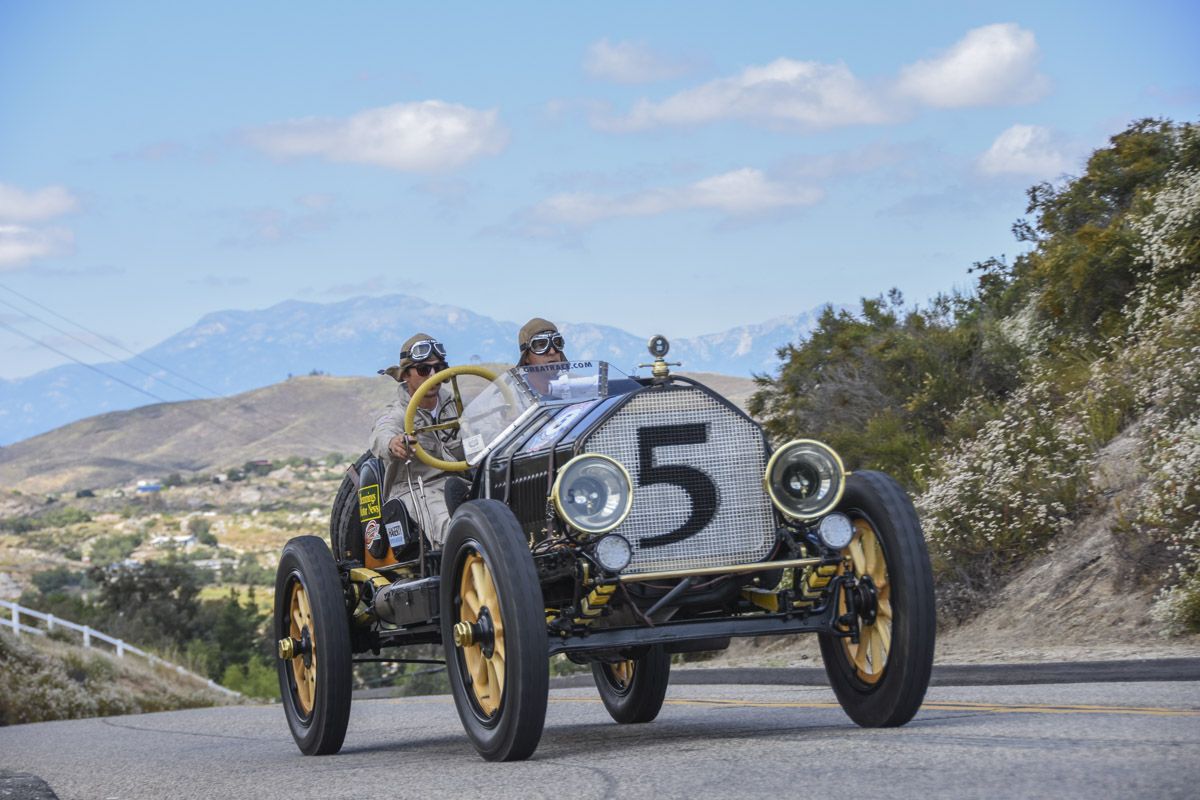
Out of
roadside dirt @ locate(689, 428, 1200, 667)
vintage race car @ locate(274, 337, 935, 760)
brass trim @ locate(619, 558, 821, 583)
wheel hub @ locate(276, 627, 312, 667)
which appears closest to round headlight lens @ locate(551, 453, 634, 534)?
vintage race car @ locate(274, 337, 935, 760)

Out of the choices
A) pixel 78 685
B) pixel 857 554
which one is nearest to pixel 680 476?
pixel 857 554

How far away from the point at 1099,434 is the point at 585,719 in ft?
25.8

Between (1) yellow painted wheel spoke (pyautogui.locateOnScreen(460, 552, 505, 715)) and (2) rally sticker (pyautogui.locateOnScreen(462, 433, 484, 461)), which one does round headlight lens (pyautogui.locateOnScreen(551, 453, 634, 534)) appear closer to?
(1) yellow painted wheel spoke (pyautogui.locateOnScreen(460, 552, 505, 715))

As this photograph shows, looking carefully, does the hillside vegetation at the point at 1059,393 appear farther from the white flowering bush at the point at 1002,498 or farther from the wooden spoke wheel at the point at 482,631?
the wooden spoke wheel at the point at 482,631

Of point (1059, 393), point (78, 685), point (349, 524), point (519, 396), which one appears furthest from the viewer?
point (78, 685)

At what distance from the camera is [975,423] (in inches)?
675

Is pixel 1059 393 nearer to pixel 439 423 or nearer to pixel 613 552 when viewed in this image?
pixel 439 423

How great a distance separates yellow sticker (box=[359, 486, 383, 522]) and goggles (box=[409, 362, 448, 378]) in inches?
31.9

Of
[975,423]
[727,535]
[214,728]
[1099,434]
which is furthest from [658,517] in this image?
[975,423]

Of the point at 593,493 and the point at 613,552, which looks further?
the point at 593,493

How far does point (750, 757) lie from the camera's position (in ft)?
18.2

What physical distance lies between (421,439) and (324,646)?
1.44m

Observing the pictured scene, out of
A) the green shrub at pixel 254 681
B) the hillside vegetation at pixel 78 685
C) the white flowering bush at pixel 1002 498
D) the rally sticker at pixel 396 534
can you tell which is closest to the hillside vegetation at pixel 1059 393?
the white flowering bush at pixel 1002 498

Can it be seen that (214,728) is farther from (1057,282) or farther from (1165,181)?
(1165,181)
